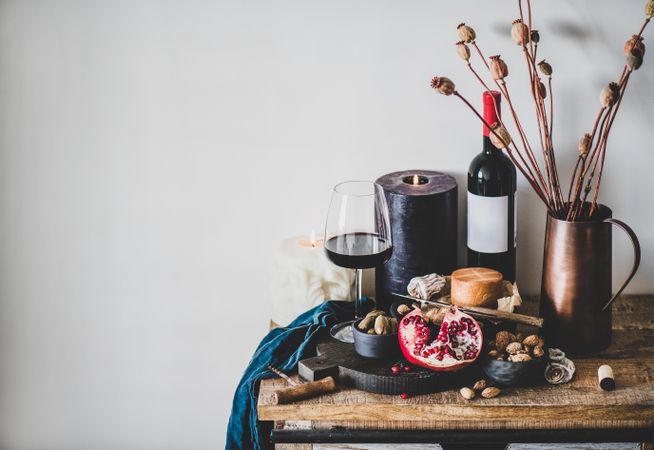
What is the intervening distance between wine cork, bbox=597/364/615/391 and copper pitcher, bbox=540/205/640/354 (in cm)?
10

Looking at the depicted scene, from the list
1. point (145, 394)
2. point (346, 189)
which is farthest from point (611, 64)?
point (145, 394)

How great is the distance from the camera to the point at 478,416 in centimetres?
125

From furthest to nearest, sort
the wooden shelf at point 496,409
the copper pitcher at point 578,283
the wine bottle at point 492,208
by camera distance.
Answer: the wine bottle at point 492,208 < the copper pitcher at point 578,283 < the wooden shelf at point 496,409

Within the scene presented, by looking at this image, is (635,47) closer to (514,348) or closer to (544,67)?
(544,67)

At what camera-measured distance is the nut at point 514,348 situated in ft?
4.23

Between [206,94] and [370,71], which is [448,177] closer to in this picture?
[370,71]

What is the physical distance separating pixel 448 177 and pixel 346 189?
0.64 ft

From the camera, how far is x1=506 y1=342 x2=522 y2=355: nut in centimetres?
129

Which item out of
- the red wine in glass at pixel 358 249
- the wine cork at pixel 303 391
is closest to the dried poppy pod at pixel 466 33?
the red wine in glass at pixel 358 249

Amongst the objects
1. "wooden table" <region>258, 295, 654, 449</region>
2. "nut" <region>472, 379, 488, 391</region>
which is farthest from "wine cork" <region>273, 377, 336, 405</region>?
"nut" <region>472, 379, 488, 391</region>

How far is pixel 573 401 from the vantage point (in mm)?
1244

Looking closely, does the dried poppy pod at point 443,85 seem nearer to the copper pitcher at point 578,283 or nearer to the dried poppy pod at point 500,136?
the dried poppy pod at point 500,136

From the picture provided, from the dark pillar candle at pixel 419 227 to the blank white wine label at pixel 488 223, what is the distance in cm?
4

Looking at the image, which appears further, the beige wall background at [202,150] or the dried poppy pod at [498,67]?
the beige wall background at [202,150]
